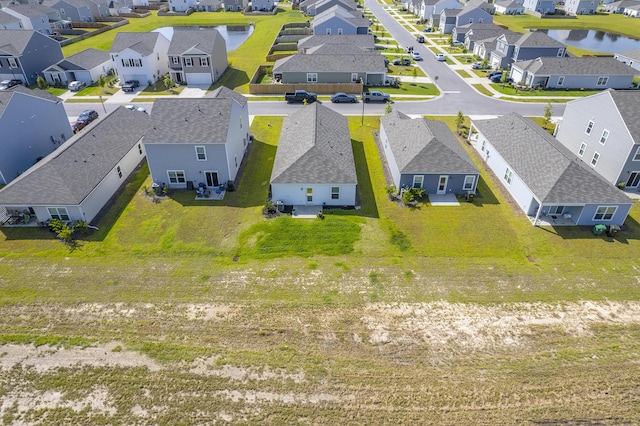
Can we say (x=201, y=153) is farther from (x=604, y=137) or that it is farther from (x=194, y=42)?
(x=194, y=42)

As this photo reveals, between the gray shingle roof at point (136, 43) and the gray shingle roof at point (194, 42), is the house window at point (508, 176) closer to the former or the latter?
the gray shingle roof at point (194, 42)

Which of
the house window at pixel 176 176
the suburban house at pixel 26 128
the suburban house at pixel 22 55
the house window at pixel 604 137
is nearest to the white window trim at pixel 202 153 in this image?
the house window at pixel 176 176

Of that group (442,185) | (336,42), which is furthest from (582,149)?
(336,42)

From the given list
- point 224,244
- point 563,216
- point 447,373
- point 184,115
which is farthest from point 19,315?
point 563,216

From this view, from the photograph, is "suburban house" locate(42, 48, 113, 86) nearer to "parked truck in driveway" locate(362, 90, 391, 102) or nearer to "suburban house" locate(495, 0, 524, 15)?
"parked truck in driveway" locate(362, 90, 391, 102)

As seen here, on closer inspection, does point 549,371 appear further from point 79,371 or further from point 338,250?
point 79,371

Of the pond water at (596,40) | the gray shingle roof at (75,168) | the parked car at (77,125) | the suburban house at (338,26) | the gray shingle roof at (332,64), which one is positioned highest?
the suburban house at (338,26)
